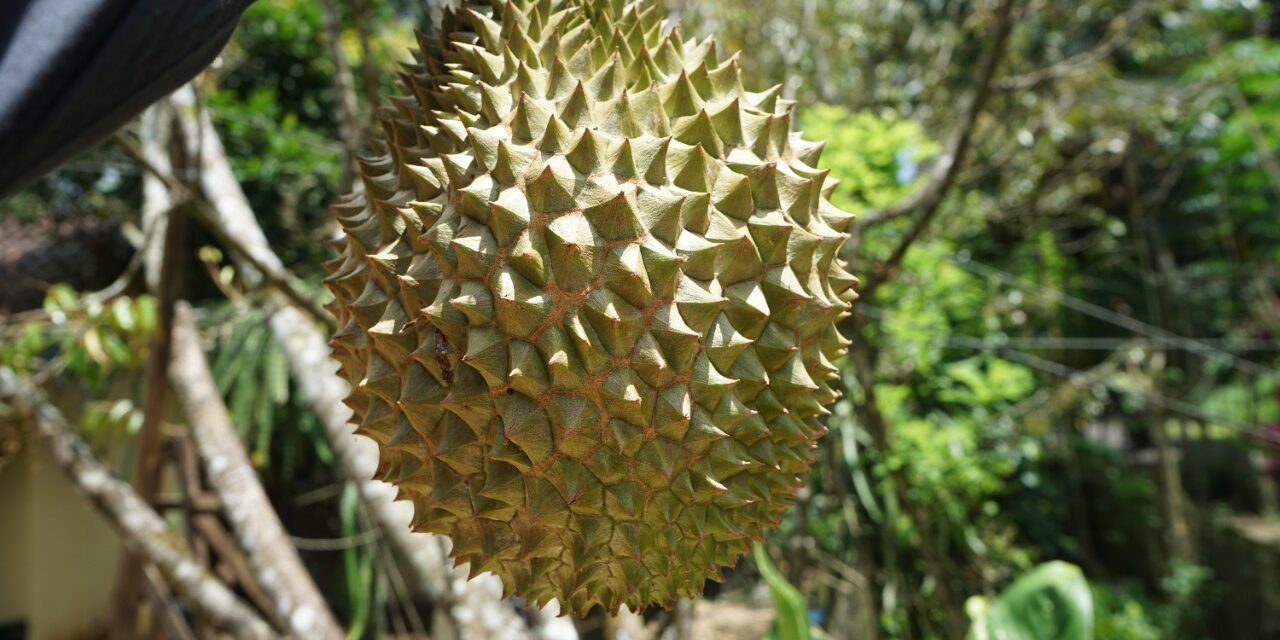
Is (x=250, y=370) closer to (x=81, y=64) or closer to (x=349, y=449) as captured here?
(x=349, y=449)

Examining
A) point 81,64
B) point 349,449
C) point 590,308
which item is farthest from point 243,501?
point 81,64

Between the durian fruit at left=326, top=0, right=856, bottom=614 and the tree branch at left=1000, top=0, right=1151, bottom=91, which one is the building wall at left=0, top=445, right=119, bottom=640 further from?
the tree branch at left=1000, top=0, right=1151, bottom=91

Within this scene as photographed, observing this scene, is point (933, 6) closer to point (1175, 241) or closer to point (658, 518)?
point (1175, 241)

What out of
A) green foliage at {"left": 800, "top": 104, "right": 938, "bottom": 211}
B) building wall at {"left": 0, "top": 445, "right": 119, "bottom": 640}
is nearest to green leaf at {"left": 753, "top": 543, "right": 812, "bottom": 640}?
green foliage at {"left": 800, "top": 104, "right": 938, "bottom": 211}

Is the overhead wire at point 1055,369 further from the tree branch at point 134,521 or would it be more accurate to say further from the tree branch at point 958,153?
the tree branch at point 134,521

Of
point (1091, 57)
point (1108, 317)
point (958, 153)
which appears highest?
point (958, 153)

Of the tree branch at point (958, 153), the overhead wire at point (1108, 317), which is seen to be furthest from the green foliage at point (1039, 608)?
the overhead wire at point (1108, 317)
